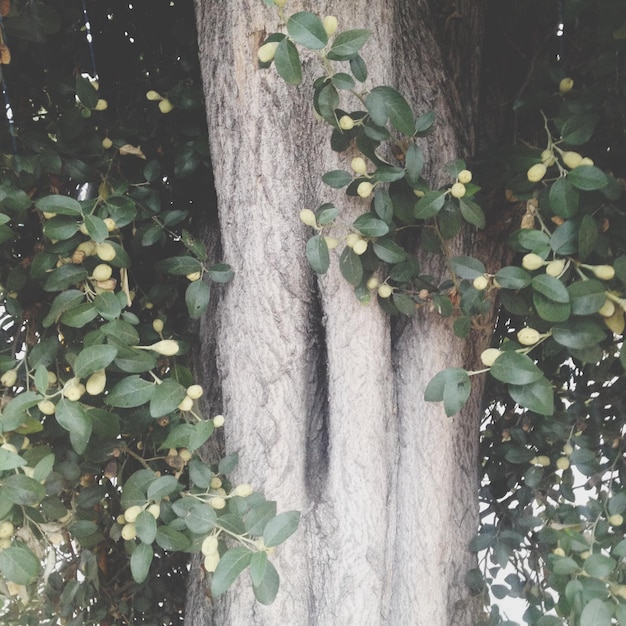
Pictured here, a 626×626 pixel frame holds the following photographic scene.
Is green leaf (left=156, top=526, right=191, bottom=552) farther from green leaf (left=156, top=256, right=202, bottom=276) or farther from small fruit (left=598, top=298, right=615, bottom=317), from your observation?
small fruit (left=598, top=298, right=615, bottom=317)

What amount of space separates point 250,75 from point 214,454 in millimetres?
697

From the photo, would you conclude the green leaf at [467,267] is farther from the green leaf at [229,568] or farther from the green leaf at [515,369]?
the green leaf at [229,568]

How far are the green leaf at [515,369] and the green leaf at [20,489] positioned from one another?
619 millimetres

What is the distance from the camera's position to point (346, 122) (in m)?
0.88

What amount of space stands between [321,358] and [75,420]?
0.40 m

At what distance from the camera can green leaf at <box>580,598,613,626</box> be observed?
88cm

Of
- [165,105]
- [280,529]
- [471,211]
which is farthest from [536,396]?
[165,105]

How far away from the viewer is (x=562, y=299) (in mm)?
828

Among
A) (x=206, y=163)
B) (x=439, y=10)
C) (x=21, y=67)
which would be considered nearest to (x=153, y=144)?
(x=206, y=163)

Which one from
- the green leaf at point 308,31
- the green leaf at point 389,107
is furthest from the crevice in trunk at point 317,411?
the green leaf at point 308,31

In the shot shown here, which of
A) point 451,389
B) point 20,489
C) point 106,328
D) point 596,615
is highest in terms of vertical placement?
point 106,328

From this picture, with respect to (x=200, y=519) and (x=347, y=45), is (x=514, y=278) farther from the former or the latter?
(x=200, y=519)

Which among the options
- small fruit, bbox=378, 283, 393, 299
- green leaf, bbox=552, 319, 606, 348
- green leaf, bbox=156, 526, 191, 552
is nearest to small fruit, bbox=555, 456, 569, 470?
green leaf, bbox=552, 319, 606, 348

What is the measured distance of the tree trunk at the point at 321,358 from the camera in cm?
98
